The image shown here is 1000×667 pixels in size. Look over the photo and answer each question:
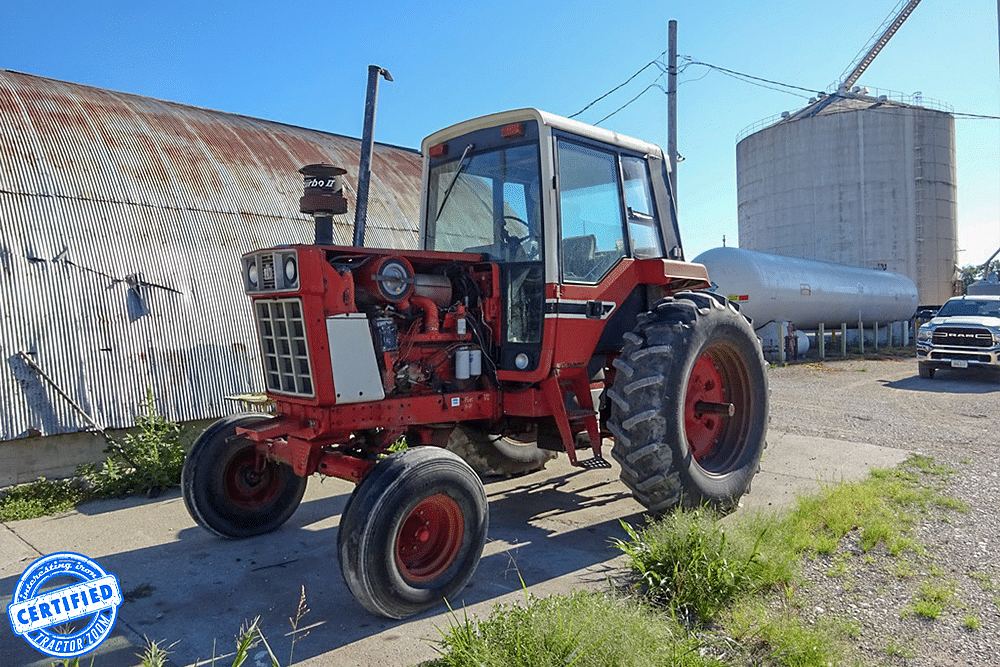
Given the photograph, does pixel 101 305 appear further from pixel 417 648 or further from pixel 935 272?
pixel 935 272

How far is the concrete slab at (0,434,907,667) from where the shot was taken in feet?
11.7

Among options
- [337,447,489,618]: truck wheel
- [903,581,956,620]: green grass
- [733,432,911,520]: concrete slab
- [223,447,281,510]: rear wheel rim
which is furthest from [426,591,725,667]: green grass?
[223,447,281,510]: rear wheel rim

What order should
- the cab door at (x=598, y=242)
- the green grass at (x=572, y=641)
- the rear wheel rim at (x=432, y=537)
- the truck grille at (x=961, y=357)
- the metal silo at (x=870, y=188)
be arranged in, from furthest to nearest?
the metal silo at (x=870, y=188), the truck grille at (x=961, y=357), the cab door at (x=598, y=242), the rear wheel rim at (x=432, y=537), the green grass at (x=572, y=641)

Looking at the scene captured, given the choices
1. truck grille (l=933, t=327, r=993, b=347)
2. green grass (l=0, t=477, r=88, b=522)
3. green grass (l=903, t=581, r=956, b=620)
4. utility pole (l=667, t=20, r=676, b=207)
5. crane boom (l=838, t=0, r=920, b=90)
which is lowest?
green grass (l=903, t=581, r=956, b=620)

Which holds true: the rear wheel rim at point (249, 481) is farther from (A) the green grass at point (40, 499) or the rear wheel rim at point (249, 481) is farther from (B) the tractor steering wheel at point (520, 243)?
(B) the tractor steering wheel at point (520, 243)

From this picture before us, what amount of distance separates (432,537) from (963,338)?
49.0 ft

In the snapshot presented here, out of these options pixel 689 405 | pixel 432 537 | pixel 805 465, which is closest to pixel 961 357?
pixel 805 465

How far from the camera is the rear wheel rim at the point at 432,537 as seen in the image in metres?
3.99

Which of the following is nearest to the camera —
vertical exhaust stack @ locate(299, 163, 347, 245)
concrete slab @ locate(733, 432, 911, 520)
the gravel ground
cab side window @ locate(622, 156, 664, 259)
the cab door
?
the gravel ground

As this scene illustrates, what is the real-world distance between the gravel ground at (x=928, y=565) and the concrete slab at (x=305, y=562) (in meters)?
1.14

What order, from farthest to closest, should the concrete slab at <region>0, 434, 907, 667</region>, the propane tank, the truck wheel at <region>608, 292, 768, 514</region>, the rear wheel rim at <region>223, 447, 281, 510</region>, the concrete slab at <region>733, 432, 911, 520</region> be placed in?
the propane tank < the concrete slab at <region>733, 432, 911, 520</region> < the rear wheel rim at <region>223, 447, 281, 510</region> < the truck wheel at <region>608, 292, 768, 514</region> < the concrete slab at <region>0, 434, 907, 667</region>

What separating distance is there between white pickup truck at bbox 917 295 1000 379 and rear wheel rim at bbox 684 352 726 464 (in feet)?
38.3

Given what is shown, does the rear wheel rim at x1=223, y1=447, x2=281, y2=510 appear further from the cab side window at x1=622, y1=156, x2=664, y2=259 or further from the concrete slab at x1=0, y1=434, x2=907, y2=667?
the cab side window at x1=622, y1=156, x2=664, y2=259

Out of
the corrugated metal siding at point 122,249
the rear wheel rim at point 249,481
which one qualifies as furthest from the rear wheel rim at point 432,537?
the corrugated metal siding at point 122,249
